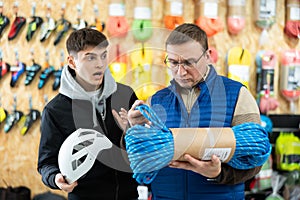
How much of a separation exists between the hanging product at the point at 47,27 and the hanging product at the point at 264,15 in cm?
152

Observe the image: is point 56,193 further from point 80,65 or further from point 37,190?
point 80,65

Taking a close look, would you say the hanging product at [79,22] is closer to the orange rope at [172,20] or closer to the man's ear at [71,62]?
the orange rope at [172,20]

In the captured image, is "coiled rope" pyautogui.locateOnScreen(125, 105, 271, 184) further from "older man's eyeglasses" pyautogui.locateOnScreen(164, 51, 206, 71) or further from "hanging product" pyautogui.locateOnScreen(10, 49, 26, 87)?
"hanging product" pyautogui.locateOnScreen(10, 49, 26, 87)

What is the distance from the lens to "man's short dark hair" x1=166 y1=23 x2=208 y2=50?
1207 mm

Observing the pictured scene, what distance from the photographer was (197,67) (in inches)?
49.7

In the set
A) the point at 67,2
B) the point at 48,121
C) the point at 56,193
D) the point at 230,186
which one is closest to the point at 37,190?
the point at 56,193

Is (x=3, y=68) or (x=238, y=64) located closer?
(x=3, y=68)

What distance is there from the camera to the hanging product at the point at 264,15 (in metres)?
3.46

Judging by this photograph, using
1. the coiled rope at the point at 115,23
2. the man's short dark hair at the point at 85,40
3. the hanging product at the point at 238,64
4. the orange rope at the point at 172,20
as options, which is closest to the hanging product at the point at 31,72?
the coiled rope at the point at 115,23

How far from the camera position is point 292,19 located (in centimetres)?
351

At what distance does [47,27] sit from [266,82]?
5.37ft

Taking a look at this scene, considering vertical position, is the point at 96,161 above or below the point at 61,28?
below

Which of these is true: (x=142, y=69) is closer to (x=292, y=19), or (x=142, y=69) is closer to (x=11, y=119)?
(x=11, y=119)

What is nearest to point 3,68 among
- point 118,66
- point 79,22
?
point 79,22
